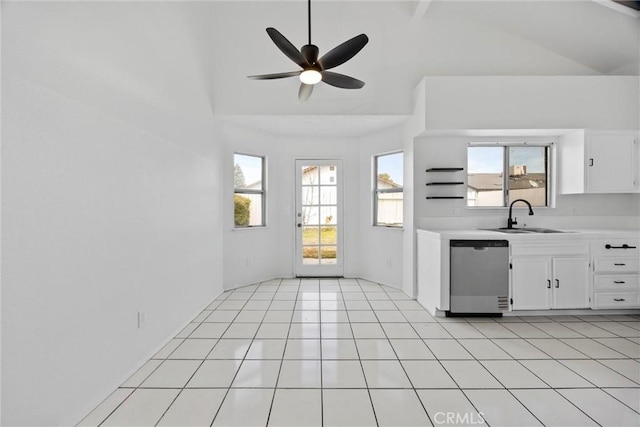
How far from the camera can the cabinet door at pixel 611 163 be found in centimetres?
345

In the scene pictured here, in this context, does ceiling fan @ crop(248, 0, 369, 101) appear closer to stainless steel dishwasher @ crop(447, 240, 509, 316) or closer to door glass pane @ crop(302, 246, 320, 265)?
stainless steel dishwasher @ crop(447, 240, 509, 316)

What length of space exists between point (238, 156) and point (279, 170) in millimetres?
700

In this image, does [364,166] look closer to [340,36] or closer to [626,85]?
[340,36]

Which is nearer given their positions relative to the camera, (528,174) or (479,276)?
(479,276)

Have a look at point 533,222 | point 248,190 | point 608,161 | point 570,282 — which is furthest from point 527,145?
point 248,190

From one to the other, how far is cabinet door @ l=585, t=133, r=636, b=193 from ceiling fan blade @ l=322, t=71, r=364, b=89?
2884 mm

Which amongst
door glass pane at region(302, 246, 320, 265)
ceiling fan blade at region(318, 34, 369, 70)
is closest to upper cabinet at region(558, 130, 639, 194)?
ceiling fan blade at region(318, 34, 369, 70)

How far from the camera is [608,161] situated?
137 inches

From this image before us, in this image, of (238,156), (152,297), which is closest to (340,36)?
(238,156)

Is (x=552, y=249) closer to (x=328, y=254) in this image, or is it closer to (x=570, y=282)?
(x=570, y=282)

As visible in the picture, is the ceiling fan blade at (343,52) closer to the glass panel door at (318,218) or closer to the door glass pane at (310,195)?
the glass panel door at (318,218)

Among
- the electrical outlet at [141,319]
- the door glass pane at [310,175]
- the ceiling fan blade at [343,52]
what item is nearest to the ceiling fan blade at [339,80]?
the ceiling fan blade at [343,52]

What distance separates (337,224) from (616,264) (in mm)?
3430

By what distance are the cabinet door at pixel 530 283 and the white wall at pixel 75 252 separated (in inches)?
138
